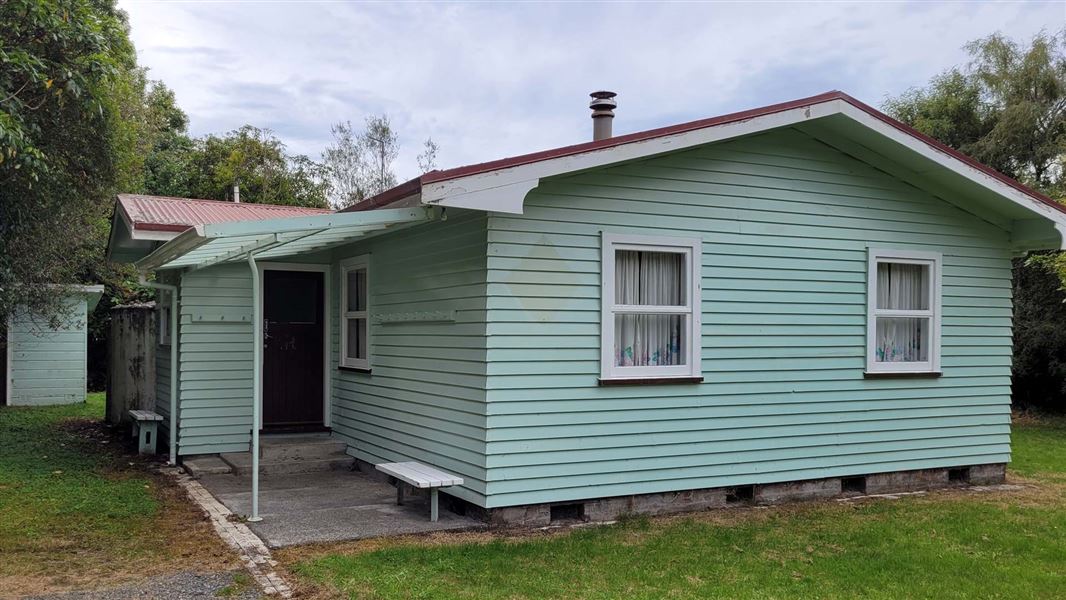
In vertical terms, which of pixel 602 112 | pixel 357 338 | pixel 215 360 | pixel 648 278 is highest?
pixel 602 112

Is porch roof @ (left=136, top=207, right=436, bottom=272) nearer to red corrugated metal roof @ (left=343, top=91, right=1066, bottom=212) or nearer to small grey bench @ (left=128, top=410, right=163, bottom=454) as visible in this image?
red corrugated metal roof @ (left=343, top=91, right=1066, bottom=212)

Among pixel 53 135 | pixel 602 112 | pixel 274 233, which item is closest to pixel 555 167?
pixel 602 112

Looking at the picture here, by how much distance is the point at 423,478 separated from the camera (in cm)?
632

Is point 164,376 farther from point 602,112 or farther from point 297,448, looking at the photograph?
point 602,112

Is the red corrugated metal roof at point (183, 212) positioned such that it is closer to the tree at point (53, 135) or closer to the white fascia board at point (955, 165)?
the tree at point (53, 135)

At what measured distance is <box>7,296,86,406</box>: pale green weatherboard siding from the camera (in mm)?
15797

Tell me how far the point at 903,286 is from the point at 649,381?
9.99 ft

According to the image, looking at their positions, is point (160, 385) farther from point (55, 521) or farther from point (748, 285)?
point (748, 285)

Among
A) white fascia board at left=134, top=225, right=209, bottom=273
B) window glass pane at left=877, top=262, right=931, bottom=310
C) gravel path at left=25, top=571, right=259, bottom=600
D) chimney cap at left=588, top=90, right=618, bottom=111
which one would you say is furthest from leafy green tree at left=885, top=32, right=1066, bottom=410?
gravel path at left=25, top=571, right=259, bottom=600

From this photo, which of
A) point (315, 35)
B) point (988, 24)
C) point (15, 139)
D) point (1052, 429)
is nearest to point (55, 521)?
point (15, 139)

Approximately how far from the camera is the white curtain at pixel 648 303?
688 centimetres

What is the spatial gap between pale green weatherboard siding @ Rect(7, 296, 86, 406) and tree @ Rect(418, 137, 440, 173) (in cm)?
1644

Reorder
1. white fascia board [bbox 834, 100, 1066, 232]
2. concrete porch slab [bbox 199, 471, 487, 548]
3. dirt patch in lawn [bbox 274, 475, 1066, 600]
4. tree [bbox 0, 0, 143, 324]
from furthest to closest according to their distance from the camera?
tree [bbox 0, 0, 143, 324] → white fascia board [bbox 834, 100, 1066, 232] → concrete porch slab [bbox 199, 471, 487, 548] → dirt patch in lawn [bbox 274, 475, 1066, 600]

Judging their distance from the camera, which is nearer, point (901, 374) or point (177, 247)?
point (177, 247)
